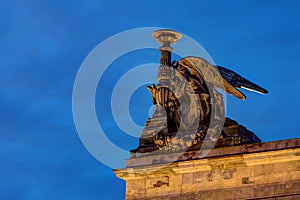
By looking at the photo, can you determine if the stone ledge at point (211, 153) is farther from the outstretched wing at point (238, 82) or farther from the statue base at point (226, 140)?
the outstretched wing at point (238, 82)

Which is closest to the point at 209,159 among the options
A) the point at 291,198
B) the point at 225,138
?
the point at 225,138

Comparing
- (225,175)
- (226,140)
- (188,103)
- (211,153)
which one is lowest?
(225,175)

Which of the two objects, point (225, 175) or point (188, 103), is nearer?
point (225, 175)

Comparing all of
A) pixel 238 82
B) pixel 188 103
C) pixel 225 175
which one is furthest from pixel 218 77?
pixel 225 175

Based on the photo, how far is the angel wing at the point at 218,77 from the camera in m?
30.8

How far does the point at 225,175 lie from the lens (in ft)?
96.7

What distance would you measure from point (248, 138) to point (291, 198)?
2.45m

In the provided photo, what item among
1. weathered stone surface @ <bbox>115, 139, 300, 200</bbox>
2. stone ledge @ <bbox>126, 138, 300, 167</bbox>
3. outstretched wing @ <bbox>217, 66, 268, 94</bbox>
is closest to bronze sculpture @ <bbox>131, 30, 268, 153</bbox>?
outstretched wing @ <bbox>217, 66, 268, 94</bbox>

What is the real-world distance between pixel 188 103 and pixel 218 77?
3.75 feet

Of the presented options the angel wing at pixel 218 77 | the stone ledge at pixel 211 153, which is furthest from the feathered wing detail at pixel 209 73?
the stone ledge at pixel 211 153

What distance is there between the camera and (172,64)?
105ft

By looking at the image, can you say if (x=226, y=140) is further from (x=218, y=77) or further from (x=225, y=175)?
(x=218, y=77)

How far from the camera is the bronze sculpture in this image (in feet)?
99.4

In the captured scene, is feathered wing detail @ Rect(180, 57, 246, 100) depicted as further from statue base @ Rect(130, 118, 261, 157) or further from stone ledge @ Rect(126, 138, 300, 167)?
stone ledge @ Rect(126, 138, 300, 167)
